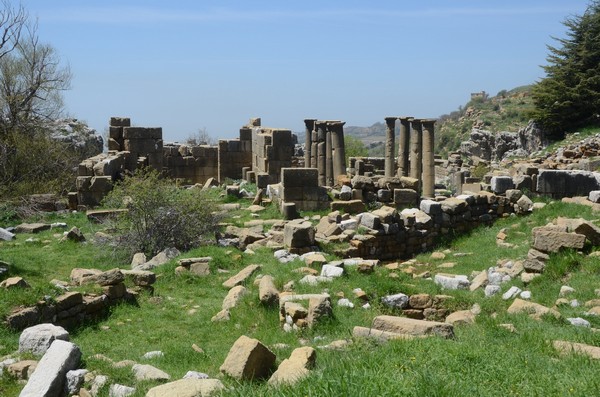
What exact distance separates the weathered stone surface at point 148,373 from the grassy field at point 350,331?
0.28 feet

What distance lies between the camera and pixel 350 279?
10.7 m

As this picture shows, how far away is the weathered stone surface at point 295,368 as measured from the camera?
216 inches

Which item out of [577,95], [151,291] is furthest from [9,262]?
[577,95]

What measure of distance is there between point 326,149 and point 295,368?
20.7m

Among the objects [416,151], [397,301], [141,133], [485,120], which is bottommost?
[397,301]

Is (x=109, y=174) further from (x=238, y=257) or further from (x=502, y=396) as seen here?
(x=502, y=396)

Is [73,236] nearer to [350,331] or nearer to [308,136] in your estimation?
[350,331]

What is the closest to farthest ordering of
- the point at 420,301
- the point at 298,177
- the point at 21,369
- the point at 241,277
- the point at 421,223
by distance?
1. the point at 21,369
2. the point at 420,301
3. the point at 241,277
4. the point at 421,223
5. the point at 298,177

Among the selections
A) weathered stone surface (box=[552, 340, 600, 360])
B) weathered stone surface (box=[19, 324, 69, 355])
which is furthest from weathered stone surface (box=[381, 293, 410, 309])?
weathered stone surface (box=[19, 324, 69, 355])

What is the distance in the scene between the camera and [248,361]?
6168mm

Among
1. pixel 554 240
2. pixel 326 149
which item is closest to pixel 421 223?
pixel 554 240

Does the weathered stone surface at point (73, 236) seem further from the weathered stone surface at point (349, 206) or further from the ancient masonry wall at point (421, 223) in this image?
the weathered stone surface at point (349, 206)

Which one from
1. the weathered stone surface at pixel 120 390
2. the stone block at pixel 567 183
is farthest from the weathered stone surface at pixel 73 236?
the stone block at pixel 567 183

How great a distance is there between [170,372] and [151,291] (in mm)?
4040
